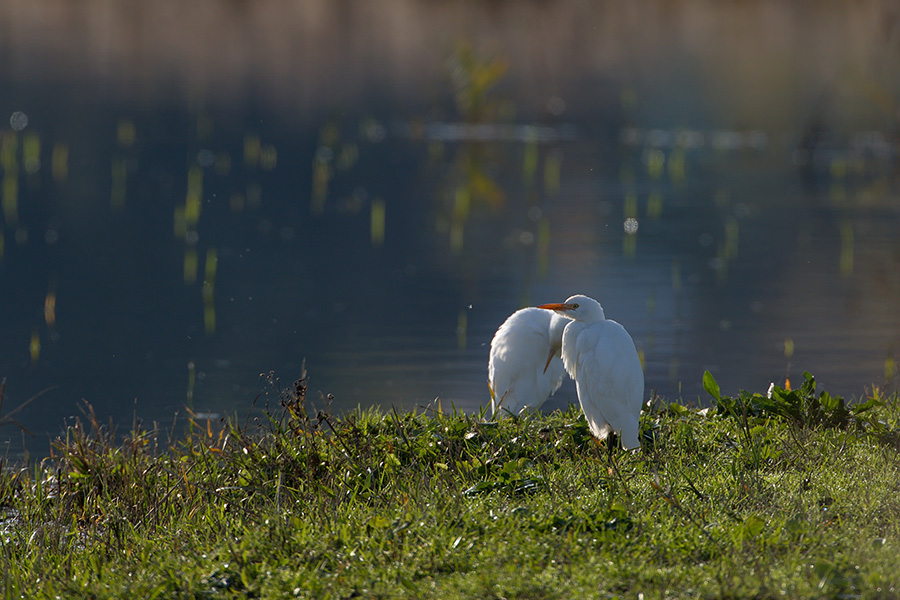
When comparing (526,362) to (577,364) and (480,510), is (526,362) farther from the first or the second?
(480,510)

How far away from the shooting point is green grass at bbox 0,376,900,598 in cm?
372

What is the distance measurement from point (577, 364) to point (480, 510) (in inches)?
69.1

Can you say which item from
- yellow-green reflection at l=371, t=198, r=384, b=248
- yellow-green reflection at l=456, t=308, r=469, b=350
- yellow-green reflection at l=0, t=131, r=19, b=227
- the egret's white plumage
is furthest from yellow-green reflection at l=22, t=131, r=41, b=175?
the egret's white plumage

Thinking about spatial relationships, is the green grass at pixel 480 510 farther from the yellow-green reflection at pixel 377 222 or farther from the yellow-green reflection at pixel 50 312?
the yellow-green reflection at pixel 377 222

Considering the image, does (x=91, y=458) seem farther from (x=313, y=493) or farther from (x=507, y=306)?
(x=507, y=306)

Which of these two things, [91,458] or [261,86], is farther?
[261,86]

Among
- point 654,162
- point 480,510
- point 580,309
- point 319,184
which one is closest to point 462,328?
point 580,309

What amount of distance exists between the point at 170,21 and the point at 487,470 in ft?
90.1

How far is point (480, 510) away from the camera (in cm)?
427

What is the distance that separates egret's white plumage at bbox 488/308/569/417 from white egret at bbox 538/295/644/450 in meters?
0.60

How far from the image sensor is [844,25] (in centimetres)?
3300

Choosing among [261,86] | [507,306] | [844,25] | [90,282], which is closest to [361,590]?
[507,306]

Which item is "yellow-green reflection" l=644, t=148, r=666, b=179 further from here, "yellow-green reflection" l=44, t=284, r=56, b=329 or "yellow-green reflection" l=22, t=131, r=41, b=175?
"yellow-green reflection" l=44, t=284, r=56, b=329

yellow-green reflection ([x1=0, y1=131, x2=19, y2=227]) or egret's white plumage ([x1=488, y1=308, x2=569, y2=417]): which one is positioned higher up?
yellow-green reflection ([x1=0, y1=131, x2=19, y2=227])
